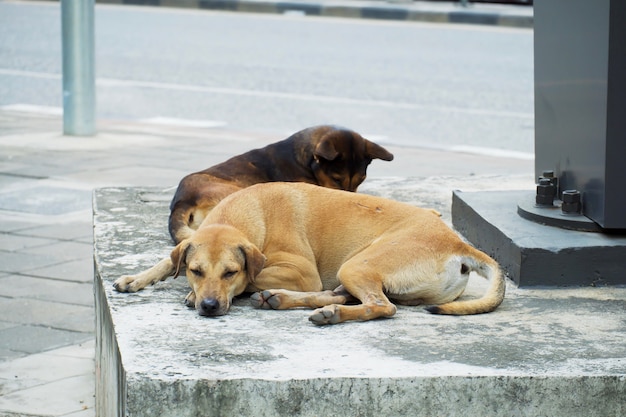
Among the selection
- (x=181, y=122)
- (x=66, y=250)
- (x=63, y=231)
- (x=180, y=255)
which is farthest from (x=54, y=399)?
(x=181, y=122)

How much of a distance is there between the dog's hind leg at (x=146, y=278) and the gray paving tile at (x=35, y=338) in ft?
3.91

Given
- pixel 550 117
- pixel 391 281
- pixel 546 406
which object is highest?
pixel 550 117

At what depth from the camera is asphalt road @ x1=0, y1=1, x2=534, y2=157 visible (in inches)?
456

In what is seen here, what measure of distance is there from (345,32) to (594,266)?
589 inches

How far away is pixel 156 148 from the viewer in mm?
10047

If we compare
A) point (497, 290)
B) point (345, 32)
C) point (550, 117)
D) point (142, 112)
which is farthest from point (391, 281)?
point (345, 32)

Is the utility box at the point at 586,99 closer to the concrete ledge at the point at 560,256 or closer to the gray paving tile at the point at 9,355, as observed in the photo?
the concrete ledge at the point at 560,256

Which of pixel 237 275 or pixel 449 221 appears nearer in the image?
pixel 237 275

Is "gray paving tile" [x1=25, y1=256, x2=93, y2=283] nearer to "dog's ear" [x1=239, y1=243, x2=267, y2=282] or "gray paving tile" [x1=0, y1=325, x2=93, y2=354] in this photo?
"gray paving tile" [x1=0, y1=325, x2=93, y2=354]

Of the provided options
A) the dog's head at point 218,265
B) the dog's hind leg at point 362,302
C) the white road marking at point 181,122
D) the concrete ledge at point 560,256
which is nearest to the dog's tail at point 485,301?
the dog's hind leg at point 362,302

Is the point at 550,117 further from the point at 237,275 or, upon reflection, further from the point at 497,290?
the point at 237,275

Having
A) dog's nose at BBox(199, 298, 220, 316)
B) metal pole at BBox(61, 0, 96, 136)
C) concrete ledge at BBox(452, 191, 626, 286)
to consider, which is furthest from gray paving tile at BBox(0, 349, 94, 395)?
metal pole at BBox(61, 0, 96, 136)

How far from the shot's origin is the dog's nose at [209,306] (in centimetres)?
387

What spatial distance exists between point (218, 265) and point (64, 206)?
13.3ft
